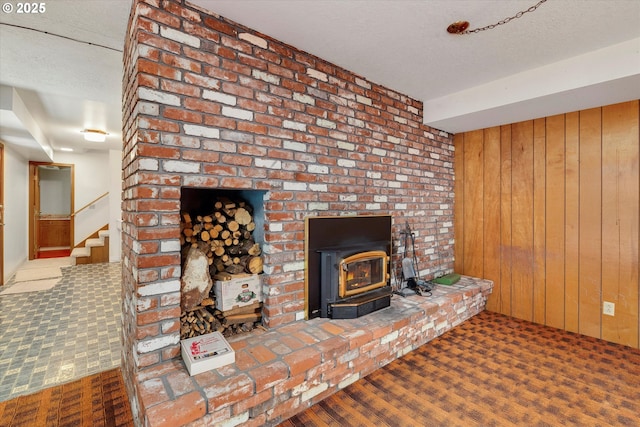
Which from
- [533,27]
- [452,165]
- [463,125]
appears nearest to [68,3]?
[533,27]

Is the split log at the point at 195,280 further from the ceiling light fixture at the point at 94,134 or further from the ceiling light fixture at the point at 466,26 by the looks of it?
the ceiling light fixture at the point at 94,134

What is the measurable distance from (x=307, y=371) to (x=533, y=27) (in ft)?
8.24

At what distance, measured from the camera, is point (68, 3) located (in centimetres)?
165

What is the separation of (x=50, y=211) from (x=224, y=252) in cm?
851

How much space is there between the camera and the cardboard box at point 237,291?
1896 millimetres

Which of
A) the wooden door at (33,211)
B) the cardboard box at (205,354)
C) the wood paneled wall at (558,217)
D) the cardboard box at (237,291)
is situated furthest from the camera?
the wooden door at (33,211)

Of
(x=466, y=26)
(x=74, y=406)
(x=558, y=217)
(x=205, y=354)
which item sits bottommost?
(x=74, y=406)

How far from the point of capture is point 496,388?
1924mm

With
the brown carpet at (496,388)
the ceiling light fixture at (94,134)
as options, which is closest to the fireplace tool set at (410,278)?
the brown carpet at (496,388)

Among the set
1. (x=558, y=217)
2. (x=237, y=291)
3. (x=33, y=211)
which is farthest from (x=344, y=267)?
(x=33, y=211)

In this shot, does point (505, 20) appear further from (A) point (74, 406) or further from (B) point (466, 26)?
(A) point (74, 406)

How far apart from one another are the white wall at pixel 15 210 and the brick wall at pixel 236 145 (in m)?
4.69

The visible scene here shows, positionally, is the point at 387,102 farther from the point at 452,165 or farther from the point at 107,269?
the point at 107,269

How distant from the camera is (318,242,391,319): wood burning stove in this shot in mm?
2184
